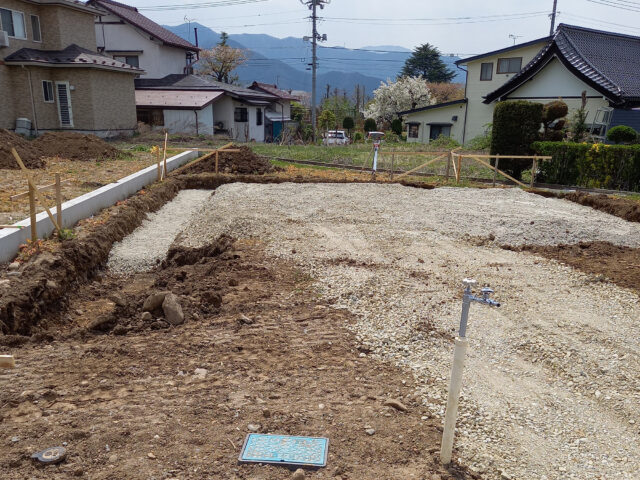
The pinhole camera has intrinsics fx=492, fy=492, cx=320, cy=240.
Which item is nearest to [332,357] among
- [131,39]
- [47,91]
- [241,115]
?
[47,91]

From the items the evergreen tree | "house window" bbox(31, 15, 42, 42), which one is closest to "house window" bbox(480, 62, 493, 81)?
"house window" bbox(31, 15, 42, 42)

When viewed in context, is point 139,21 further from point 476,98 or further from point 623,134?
point 623,134

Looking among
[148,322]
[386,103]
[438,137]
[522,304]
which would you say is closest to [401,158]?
[438,137]

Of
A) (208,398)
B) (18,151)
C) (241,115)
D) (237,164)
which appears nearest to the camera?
(208,398)

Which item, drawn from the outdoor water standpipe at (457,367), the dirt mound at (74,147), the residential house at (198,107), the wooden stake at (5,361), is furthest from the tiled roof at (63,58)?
the outdoor water standpipe at (457,367)

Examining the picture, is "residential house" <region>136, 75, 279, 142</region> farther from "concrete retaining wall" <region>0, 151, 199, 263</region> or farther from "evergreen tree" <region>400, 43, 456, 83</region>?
"evergreen tree" <region>400, 43, 456, 83</region>

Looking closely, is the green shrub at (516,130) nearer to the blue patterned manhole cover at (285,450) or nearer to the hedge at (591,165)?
the hedge at (591,165)

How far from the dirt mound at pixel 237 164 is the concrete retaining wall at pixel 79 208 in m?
2.45

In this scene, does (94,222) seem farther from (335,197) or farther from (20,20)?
(20,20)

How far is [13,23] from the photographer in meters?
22.1

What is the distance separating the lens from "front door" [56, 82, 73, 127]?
2345 centimetres

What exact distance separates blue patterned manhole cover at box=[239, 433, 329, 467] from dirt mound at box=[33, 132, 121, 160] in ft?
50.8

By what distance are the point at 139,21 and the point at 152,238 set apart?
29.2m

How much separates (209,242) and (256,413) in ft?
17.8
